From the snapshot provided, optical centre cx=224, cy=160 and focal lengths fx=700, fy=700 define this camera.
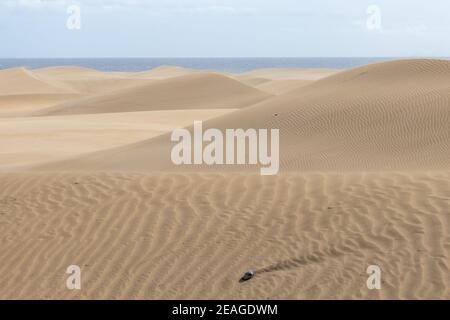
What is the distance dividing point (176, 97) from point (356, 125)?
2718 centimetres

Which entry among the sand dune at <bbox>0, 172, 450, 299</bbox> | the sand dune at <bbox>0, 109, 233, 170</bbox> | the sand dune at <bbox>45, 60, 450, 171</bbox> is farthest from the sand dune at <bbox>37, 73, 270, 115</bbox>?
the sand dune at <bbox>0, 172, 450, 299</bbox>

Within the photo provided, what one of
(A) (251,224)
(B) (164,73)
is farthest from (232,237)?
(B) (164,73)

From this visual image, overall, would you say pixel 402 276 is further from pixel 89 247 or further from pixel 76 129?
pixel 76 129

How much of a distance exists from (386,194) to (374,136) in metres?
6.10

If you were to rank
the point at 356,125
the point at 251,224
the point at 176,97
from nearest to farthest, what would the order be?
the point at 251,224
the point at 356,125
the point at 176,97

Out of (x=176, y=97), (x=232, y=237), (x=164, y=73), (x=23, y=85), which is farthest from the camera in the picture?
(x=164, y=73)

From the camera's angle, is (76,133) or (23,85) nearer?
(76,133)

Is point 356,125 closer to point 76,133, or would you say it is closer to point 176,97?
point 76,133

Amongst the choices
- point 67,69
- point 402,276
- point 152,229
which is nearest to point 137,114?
point 152,229

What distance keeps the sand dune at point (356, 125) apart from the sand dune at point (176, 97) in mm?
20022

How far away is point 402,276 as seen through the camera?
645cm

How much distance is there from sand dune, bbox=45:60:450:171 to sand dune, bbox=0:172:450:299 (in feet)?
10.9

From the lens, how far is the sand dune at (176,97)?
3888cm

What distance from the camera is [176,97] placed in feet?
135
